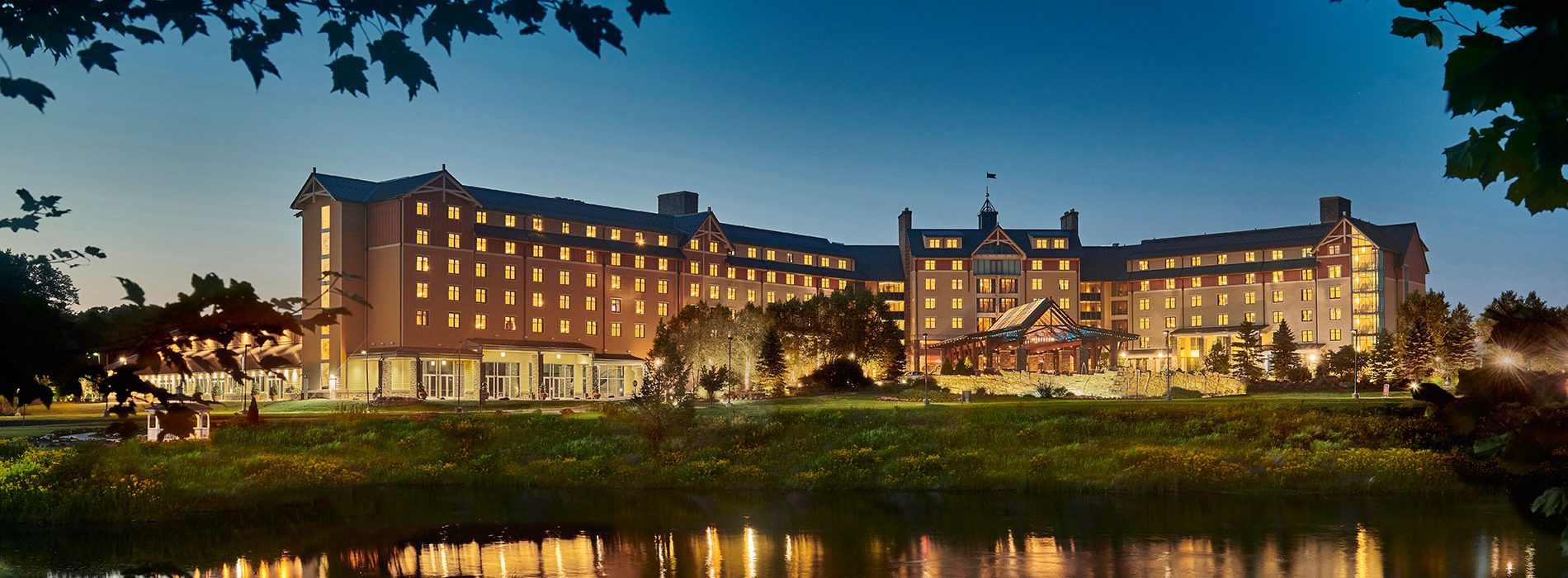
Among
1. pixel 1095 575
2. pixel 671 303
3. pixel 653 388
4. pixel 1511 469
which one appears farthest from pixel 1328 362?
pixel 1511 469

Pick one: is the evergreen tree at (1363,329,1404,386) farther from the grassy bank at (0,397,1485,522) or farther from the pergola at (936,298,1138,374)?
the grassy bank at (0,397,1485,522)

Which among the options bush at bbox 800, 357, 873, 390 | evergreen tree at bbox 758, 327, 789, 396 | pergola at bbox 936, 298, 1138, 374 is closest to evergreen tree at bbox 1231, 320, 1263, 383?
pergola at bbox 936, 298, 1138, 374

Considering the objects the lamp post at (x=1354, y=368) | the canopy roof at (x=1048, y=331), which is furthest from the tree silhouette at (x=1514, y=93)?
the canopy roof at (x=1048, y=331)

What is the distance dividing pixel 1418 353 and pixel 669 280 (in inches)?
2666

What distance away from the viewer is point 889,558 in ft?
99.5

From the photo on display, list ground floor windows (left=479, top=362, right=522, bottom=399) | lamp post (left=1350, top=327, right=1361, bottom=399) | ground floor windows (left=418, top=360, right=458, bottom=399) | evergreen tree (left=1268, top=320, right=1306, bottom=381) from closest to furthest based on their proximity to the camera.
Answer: lamp post (left=1350, top=327, right=1361, bottom=399), evergreen tree (left=1268, top=320, right=1306, bottom=381), ground floor windows (left=418, top=360, right=458, bottom=399), ground floor windows (left=479, top=362, right=522, bottom=399)

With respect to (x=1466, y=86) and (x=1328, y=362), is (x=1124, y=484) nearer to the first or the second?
(x=1466, y=86)

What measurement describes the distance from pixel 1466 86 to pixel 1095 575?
84.1 ft

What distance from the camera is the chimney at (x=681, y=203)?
141250mm

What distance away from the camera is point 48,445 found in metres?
47.1

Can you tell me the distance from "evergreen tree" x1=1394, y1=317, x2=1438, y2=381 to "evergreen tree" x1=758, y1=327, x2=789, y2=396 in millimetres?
42876

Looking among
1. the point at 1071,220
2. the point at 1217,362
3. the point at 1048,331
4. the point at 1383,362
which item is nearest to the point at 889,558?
the point at 1048,331

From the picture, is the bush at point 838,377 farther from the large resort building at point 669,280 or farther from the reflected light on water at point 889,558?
the reflected light on water at point 889,558

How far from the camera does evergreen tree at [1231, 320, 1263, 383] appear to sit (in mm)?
99062
